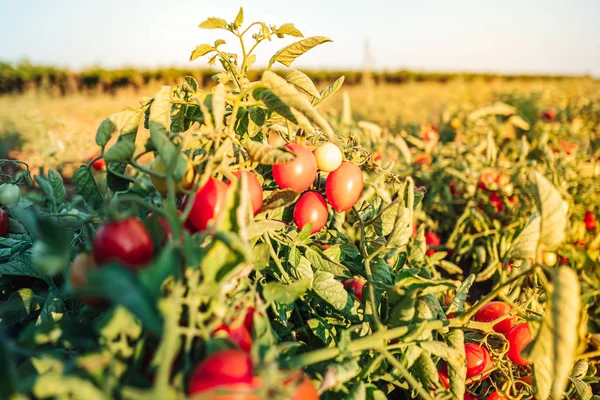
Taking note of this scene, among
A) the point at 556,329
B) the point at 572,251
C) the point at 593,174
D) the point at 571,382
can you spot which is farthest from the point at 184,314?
the point at 593,174

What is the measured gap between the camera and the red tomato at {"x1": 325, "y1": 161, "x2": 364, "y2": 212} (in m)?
0.80

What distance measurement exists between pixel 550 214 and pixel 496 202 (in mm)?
1352

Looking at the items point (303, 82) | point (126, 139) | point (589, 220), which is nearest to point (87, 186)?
point (126, 139)

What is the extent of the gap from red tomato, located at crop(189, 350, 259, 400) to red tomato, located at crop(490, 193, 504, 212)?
1638mm

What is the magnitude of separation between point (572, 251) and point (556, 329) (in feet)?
4.72

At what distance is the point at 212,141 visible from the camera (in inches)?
25.0

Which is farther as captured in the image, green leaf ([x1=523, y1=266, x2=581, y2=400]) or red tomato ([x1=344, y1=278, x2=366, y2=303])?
red tomato ([x1=344, y1=278, x2=366, y2=303])

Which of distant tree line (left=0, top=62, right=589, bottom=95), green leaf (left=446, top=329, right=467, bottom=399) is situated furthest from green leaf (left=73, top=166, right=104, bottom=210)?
distant tree line (left=0, top=62, right=589, bottom=95)

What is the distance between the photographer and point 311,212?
801 mm

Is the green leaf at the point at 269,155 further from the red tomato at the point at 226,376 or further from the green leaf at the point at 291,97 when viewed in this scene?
the red tomato at the point at 226,376

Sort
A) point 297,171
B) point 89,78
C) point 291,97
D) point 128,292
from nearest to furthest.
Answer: point 128,292 < point 291,97 < point 297,171 < point 89,78

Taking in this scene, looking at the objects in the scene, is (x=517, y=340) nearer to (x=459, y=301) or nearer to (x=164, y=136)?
(x=459, y=301)

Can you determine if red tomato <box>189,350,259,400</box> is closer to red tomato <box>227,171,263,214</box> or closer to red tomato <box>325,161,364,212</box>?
red tomato <box>227,171,263,214</box>

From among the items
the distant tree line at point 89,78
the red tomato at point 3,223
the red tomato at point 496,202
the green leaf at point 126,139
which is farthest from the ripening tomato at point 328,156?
the distant tree line at point 89,78
